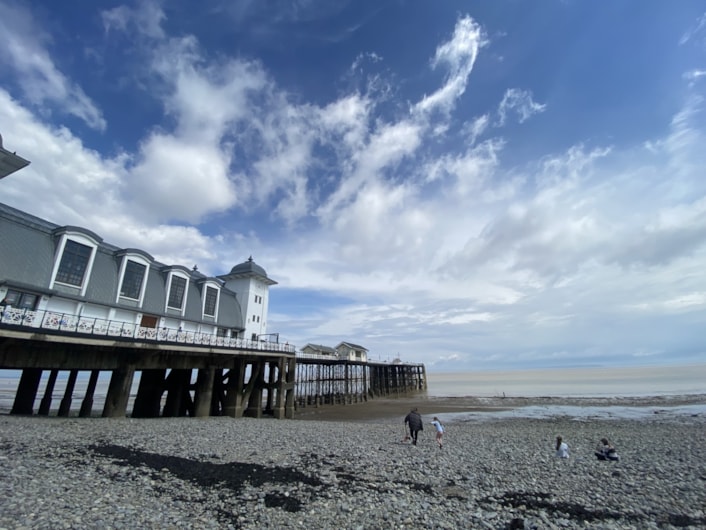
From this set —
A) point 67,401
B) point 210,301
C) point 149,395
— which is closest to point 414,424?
point 149,395

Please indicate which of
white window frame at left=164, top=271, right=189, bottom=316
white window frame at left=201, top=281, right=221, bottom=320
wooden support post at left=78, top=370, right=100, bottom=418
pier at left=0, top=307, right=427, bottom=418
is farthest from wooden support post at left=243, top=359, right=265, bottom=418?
wooden support post at left=78, top=370, right=100, bottom=418

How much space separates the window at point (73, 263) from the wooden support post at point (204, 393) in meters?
8.74

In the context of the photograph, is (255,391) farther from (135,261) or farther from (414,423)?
(414,423)

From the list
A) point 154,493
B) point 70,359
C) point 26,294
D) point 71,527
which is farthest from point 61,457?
point 26,294

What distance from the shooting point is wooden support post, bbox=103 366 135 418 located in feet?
53.8

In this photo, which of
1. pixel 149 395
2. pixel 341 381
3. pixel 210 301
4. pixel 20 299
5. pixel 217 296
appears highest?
pixel 217 296

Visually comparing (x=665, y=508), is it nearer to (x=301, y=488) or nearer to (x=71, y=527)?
(x=301, y=488)

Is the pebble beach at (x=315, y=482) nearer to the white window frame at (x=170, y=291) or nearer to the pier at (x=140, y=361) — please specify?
the pier at (x=140, y=361)

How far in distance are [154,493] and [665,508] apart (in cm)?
1179

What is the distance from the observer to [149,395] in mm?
21906

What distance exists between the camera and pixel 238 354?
2158 cm

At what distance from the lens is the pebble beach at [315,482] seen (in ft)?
20.9

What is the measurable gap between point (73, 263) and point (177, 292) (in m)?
6.89

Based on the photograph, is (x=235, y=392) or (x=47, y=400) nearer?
(x=47, y=400)
